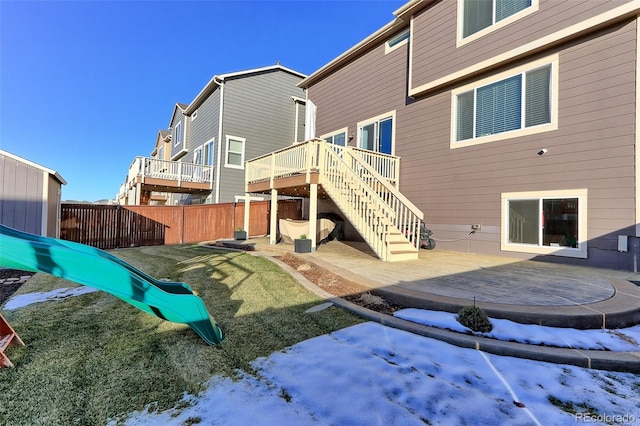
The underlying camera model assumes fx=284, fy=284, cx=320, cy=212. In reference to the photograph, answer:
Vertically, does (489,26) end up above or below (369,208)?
above

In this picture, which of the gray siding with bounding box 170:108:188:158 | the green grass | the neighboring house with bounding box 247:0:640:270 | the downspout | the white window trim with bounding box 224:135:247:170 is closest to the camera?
the green grass

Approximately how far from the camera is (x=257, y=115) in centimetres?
1538

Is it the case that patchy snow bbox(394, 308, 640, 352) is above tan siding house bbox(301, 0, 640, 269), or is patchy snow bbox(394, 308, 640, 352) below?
below

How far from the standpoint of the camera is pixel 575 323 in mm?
3025

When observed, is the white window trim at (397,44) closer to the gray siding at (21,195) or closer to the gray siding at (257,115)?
the gray siding at (257,115)

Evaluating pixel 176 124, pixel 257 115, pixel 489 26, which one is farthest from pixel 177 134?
pixel 489 26

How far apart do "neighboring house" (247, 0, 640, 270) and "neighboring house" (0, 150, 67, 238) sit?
33.5ft

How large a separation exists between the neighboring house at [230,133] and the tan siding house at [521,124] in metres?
7.32

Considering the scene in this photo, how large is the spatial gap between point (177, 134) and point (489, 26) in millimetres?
20885

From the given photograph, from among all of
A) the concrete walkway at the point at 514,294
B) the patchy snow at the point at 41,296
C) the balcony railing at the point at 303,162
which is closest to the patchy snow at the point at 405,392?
the concrete walkway at the point at 514,294

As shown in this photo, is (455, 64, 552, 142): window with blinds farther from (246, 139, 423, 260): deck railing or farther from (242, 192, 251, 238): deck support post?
(242, 192, 251, 238): deck support post

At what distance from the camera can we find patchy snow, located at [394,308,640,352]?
8.64 ft

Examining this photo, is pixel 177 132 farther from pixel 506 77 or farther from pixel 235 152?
pixel 506 77

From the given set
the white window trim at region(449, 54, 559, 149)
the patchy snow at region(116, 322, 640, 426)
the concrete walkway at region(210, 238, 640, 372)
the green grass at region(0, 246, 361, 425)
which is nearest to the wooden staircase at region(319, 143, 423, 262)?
the concrete walkway at region(210, 238, 640, 372)
